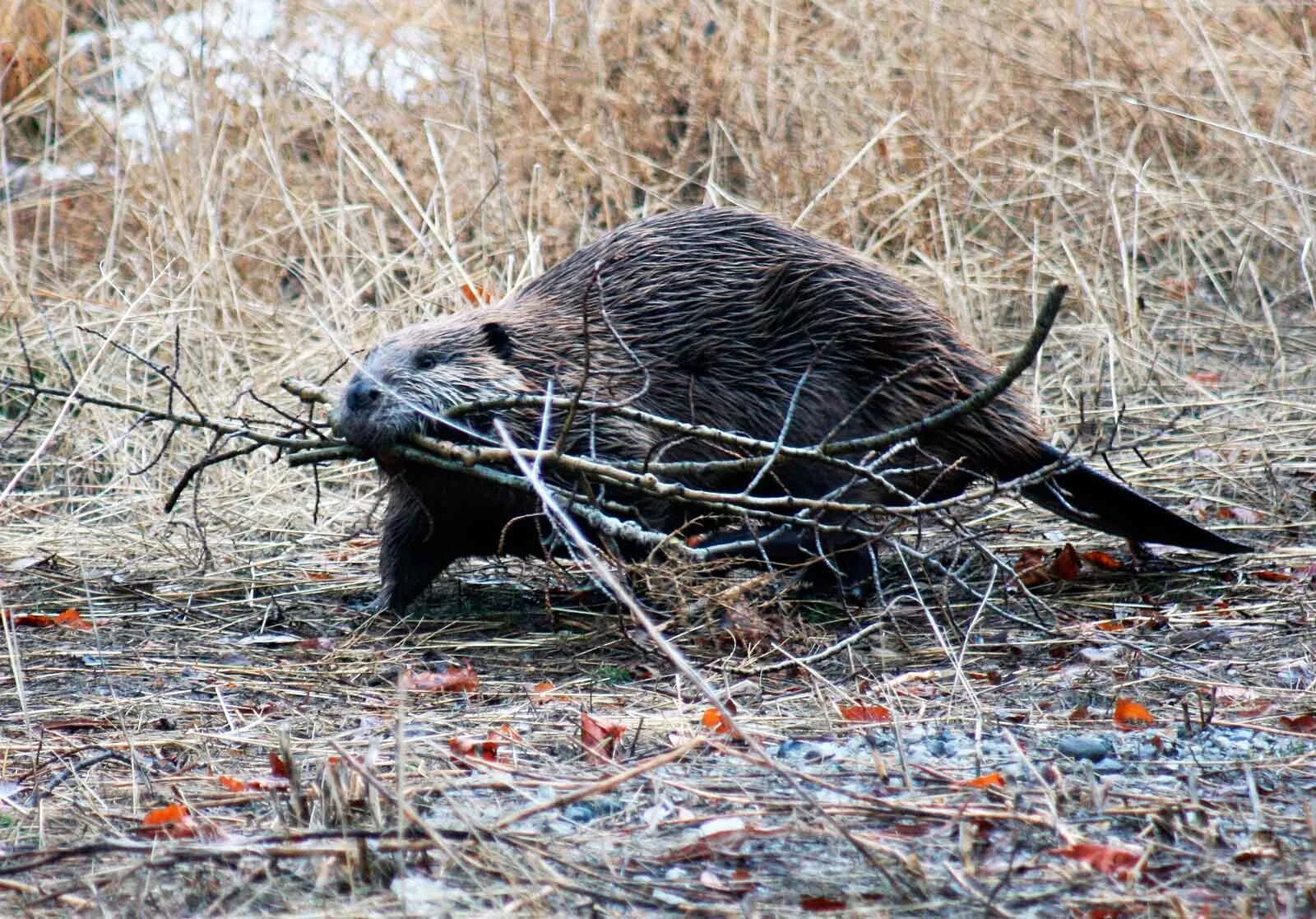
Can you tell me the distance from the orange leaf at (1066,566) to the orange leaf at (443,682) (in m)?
1.74

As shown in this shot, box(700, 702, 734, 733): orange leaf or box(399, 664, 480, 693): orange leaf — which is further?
box(399, 664, 480, 693): orange leaf

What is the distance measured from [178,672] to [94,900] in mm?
1484

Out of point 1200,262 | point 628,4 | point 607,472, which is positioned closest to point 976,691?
Result: point 607,472

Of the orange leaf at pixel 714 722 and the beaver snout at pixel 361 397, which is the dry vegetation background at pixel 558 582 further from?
the beaver snout at pixel 361 397

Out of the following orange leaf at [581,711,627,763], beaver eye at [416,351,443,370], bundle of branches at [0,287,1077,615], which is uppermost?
beaver eye at [416,351,443,370]

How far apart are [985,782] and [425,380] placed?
1872 millimetres

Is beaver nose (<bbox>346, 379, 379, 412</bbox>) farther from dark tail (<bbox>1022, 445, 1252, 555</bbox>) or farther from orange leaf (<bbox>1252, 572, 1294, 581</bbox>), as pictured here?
orange leaf (<bbox>1252, 572, 1294, 581</bbox>)

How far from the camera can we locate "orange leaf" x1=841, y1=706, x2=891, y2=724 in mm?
2973

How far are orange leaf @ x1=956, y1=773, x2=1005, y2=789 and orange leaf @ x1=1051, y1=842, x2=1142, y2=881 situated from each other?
258 mm

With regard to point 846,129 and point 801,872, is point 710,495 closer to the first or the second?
point 801,872

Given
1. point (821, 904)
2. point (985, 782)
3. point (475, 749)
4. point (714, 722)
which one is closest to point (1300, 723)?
point (985, 782)

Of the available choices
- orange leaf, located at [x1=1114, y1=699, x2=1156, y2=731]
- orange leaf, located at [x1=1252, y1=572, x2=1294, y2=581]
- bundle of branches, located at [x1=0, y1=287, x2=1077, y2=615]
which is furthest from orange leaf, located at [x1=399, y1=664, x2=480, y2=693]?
orange leaf, located at [x1=1252, y1=572, x2=1294, y2=581]

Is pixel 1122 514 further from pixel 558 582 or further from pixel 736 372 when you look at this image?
pixel 558 582

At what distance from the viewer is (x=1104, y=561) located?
14.3 feet
